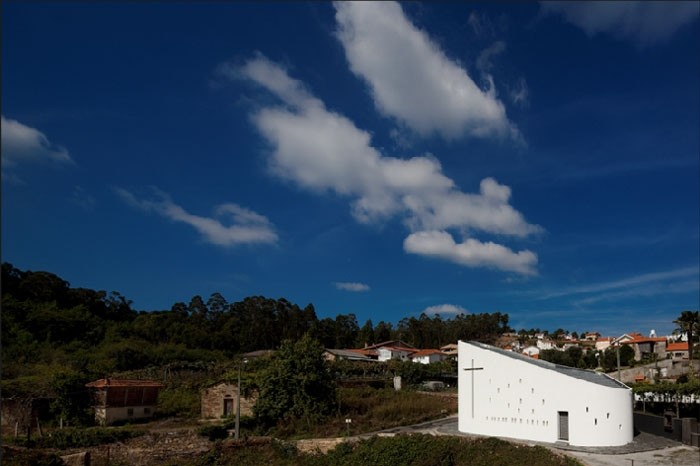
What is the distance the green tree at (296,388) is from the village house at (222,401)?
6.74 ft

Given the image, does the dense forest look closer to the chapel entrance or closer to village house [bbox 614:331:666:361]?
the chapel entrance

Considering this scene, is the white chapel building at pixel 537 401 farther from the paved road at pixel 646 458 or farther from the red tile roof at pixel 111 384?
the red tile roof at pixel 111 384

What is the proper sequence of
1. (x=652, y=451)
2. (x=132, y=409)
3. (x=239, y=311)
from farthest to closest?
(x=239, y=311) < (x=132, y=409) < (x=652, y=451)

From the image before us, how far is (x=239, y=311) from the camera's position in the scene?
83.2 m

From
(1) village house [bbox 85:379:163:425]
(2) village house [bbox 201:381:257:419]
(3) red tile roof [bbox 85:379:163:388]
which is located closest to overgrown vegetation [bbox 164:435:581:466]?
(2) village house [bbox 201:381:257:419]

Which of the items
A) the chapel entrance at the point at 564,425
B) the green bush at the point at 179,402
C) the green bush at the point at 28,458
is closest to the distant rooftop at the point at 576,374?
the chapel entrance at the point at 564,425

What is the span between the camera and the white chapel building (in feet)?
72.8

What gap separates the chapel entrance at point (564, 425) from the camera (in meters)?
22.8

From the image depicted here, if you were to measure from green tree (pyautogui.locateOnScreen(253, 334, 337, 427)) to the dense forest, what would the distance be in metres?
12.1

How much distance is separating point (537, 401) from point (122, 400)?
2206 centimetres

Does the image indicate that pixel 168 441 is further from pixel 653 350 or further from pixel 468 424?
pixel 653 350

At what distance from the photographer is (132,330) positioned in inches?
2361

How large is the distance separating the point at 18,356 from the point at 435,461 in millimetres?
37212

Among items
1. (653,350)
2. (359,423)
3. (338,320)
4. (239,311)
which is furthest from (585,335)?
(359,423)
